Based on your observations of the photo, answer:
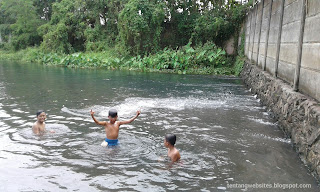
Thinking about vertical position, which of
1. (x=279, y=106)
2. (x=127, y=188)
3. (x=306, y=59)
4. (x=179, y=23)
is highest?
(x=179, y=23)

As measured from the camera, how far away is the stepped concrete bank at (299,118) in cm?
521

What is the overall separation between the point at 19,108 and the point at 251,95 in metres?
9.54

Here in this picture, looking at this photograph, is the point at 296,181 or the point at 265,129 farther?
the point at 265,129

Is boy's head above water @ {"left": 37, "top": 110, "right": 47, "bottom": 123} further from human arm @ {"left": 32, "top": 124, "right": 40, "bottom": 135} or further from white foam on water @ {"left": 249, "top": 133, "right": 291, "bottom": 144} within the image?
white foam on water @ {"left": 249, "top": 133, "right": 291, "bottom": 144}

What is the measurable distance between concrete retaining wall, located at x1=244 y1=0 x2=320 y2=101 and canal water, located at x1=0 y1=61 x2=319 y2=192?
4.69 feet

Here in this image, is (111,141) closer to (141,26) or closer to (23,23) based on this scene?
(141,26)

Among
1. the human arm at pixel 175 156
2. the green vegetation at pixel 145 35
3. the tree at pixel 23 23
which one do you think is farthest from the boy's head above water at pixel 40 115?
the tree at pixel 23 23

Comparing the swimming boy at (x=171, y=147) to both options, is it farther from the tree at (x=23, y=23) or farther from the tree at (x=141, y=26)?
the tree at (x=23, y=23)

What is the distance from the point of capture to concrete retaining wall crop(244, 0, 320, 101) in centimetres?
632

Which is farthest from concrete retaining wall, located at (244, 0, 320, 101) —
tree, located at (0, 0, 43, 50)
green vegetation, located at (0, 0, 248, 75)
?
tree, located at (0, 0, 43, 50)

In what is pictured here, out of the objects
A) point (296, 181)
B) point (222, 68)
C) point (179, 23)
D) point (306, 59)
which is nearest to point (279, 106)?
point (306, 59)

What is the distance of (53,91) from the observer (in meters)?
14.2

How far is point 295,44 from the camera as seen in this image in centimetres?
800

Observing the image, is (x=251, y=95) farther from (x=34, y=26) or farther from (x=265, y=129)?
(x=34, y=26)
